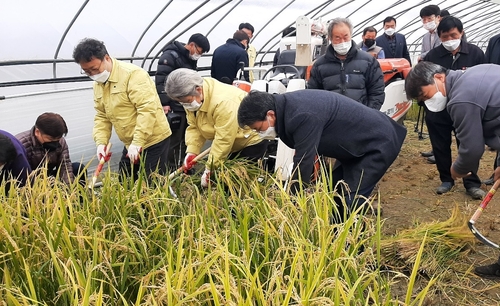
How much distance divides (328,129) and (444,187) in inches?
85.6

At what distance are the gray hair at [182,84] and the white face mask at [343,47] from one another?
1.29 metres

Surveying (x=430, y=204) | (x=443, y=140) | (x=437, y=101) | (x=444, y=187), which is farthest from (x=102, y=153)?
(x=444, y=187)

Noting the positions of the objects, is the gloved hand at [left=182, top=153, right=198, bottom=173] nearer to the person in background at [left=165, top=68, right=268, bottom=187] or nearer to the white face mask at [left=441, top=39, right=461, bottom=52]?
the person in background at [left=165, top=68, right=268, bottom=187]

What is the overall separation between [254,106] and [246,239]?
0.82 meters

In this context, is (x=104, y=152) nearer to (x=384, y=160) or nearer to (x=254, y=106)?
(x=254, y=106)

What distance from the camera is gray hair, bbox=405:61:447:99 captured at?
2490mm

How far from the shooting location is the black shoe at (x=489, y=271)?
2.63 m

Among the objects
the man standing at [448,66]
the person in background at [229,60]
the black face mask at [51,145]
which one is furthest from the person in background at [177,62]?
the man standing at [448,66]

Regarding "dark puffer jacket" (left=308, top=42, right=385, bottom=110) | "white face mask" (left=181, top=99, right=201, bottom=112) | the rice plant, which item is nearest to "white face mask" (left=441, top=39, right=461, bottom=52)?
"dark puffer jacket" (left=308, top=42, right=385, bottom=110)

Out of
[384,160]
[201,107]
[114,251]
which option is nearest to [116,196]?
[114,251]

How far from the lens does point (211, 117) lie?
307 centimetres

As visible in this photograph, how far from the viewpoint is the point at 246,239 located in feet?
5.54

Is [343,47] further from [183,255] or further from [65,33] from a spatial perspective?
[65,33]

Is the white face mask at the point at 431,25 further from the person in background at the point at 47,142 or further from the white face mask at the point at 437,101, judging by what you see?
the person in background at the point at 47,142
